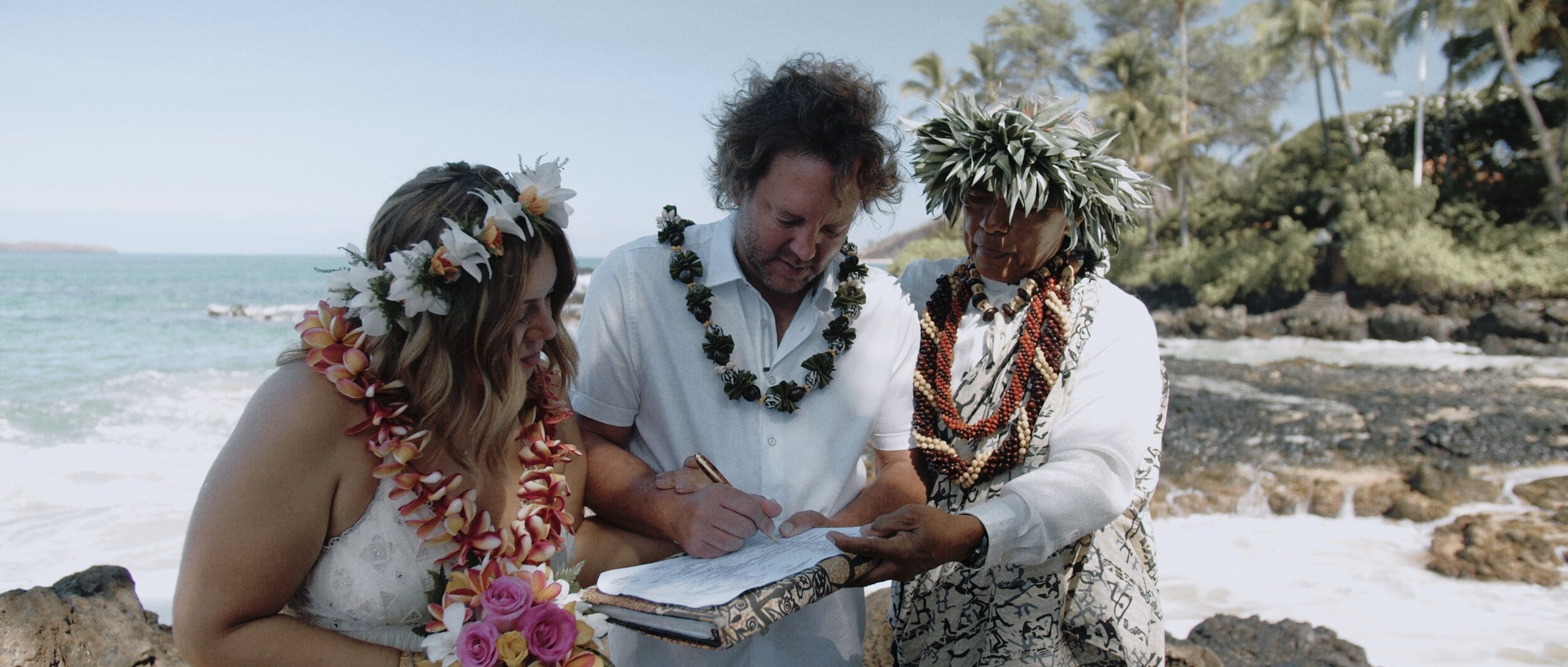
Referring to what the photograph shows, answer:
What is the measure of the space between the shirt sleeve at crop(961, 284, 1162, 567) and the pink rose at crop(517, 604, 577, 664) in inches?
37.5

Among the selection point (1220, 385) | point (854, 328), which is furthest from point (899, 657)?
point (1220, 385)

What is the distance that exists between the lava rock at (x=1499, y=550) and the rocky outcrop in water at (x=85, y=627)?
9.86 meters

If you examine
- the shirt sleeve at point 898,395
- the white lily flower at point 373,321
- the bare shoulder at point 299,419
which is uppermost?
the white lily flower at point 373,321

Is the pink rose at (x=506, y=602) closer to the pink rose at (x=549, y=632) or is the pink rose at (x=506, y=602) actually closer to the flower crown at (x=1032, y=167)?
the pink rose at (x=549, y=632)

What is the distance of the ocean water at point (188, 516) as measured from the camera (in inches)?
306

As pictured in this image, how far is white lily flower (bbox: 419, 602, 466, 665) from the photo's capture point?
6.30 feet

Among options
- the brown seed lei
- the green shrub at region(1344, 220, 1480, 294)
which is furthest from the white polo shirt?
the green shrub at region(1344, 220, 1480, 294)

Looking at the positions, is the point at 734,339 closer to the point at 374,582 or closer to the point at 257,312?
the point at 374,582

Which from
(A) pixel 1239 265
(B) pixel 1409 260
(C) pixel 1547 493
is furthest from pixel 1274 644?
(A) pixel 1239 265

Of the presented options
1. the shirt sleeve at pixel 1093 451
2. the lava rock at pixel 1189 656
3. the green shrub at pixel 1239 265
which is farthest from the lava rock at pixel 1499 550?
the green shrub at pixel 1239 265

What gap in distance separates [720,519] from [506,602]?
57 centimetres

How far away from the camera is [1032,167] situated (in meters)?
2.59

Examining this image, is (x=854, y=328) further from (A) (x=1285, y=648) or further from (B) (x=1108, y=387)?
(A) (x=1285, y=648)

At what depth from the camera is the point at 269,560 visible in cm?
180
